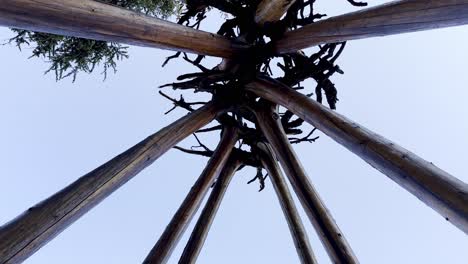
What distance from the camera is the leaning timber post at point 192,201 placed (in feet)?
12.4

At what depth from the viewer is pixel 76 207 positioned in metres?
2.72

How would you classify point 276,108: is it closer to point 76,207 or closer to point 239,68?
point 239,68

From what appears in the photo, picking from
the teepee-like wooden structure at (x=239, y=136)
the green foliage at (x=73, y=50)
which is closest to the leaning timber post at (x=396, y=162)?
the teepee-like wooden structure at (x=239, y=136)

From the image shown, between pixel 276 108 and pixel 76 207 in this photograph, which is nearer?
pixel 76 207

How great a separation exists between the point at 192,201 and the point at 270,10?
71.5 inches

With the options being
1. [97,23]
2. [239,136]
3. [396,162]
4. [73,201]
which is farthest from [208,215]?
[97,23]

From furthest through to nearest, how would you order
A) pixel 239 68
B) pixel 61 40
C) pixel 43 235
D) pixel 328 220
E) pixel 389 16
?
1. pixel 61 40
2. pixel 239 68
3. pixel 328 220
4. pixel 389 16
5. pixel 43 235

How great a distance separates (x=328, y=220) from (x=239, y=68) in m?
1.60

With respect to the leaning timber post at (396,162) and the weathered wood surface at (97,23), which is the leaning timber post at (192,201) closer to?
the leaning timber post at (396,162)

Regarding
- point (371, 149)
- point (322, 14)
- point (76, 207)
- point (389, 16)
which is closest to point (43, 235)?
point (76, 207)

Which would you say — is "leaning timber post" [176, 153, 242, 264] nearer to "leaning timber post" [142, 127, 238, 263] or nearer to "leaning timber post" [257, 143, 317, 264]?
"leaning timber post" [142, 127, 238, 263]

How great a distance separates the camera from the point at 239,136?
483 cm

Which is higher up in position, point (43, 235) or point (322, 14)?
point (322, 14)

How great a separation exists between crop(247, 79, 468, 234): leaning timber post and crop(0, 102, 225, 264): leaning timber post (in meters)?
1.13
